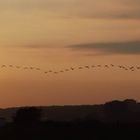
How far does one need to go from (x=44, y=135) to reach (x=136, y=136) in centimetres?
1248

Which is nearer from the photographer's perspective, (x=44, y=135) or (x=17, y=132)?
(x=44, y=135)

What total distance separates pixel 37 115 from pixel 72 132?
5307cm

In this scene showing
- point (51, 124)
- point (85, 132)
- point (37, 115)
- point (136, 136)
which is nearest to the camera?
point (136, 136)

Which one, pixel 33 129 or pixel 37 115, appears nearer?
pixel 33 129

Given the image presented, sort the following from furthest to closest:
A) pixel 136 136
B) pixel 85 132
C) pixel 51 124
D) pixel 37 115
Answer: pixel 37 115, pixel 51 124, pixel 85 132, pixel 136 136

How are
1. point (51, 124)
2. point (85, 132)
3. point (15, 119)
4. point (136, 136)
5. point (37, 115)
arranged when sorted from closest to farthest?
point (136, 136) → point (85, 132) → point (51, 124) → point (15, 119) → point (37, 115)

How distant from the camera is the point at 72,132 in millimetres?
93312

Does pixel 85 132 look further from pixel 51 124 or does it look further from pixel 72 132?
pixel 51 124

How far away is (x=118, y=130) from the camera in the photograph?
9231 centimetres

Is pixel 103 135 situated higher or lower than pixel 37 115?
lower

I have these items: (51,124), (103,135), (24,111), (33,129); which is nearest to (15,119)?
(24,111)

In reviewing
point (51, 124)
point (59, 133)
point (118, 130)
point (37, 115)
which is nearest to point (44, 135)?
point (59, 133)

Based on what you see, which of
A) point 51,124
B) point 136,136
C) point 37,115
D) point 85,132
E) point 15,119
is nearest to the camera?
point 136,136

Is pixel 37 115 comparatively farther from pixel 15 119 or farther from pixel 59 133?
pixel 59 133
